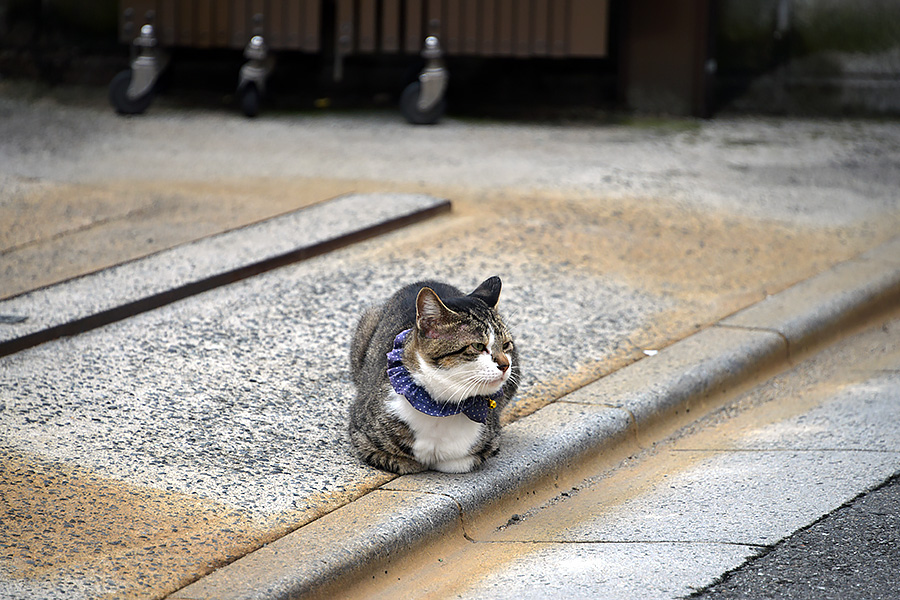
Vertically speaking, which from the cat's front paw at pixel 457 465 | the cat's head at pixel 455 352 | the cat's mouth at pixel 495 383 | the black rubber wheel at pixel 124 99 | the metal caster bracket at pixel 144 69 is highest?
the metal caster bracket at pixel 144 69

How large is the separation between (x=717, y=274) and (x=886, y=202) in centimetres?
180

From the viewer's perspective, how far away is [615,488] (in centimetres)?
377

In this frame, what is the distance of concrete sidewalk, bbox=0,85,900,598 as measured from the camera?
3238 mm

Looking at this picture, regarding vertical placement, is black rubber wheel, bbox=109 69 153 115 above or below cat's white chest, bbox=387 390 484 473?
above

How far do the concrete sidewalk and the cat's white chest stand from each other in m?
0.09

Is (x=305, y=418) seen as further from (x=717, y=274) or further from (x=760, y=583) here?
(x=717, y=274)

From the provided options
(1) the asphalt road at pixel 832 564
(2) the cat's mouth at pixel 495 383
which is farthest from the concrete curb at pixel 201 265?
(1) the asphalt road at pixel 832 564

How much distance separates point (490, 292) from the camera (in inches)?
142

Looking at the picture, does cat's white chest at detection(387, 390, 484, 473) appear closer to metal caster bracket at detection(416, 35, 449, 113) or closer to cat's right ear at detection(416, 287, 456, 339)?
cat's right ear at detection(416, 287, 456, 339)

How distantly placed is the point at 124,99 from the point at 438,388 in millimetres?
5994

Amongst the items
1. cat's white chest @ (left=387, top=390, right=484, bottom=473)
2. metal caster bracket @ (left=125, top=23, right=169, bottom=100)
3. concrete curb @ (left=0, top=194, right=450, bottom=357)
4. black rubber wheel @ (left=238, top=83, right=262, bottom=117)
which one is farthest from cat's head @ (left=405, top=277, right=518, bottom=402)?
metal caster bracket @ (left=125, top=23, right=169, bottom=100)

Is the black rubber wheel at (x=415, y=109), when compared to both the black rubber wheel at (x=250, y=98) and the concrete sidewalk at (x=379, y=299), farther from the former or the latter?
the black rubber wheel at (x=250, y=98)

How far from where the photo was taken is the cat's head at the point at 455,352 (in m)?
3.30

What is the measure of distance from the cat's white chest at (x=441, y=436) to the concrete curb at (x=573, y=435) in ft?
0.17
